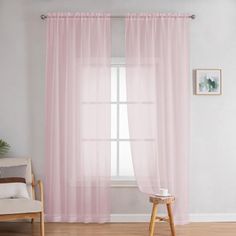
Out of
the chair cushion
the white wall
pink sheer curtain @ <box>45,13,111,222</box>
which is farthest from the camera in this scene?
the white wall

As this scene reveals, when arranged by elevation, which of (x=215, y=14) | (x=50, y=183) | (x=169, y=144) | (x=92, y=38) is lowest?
(x=50, y=183)

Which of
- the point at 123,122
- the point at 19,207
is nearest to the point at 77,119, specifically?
the point at 123,122

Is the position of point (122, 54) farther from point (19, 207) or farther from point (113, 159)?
point (19, 207)

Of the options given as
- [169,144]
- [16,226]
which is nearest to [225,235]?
[169,144]

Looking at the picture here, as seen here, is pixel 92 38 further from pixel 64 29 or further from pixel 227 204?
pixel 227 204

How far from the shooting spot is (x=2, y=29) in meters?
5.09

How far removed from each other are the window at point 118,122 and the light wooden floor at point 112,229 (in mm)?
631

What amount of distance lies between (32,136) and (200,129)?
6.49 feet

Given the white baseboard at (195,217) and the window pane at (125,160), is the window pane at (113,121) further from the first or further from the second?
the white baseboard at (195,217)

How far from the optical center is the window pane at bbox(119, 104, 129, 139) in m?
5.23

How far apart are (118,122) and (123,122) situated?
0.20ft

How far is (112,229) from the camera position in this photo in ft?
15.7

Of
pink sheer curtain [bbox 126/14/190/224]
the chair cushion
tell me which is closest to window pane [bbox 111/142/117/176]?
pink sheer curtain [bbox 126/14/190/224]

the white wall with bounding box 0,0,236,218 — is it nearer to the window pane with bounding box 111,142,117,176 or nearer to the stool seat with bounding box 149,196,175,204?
the window pane with bounding box 111,142,117,176
